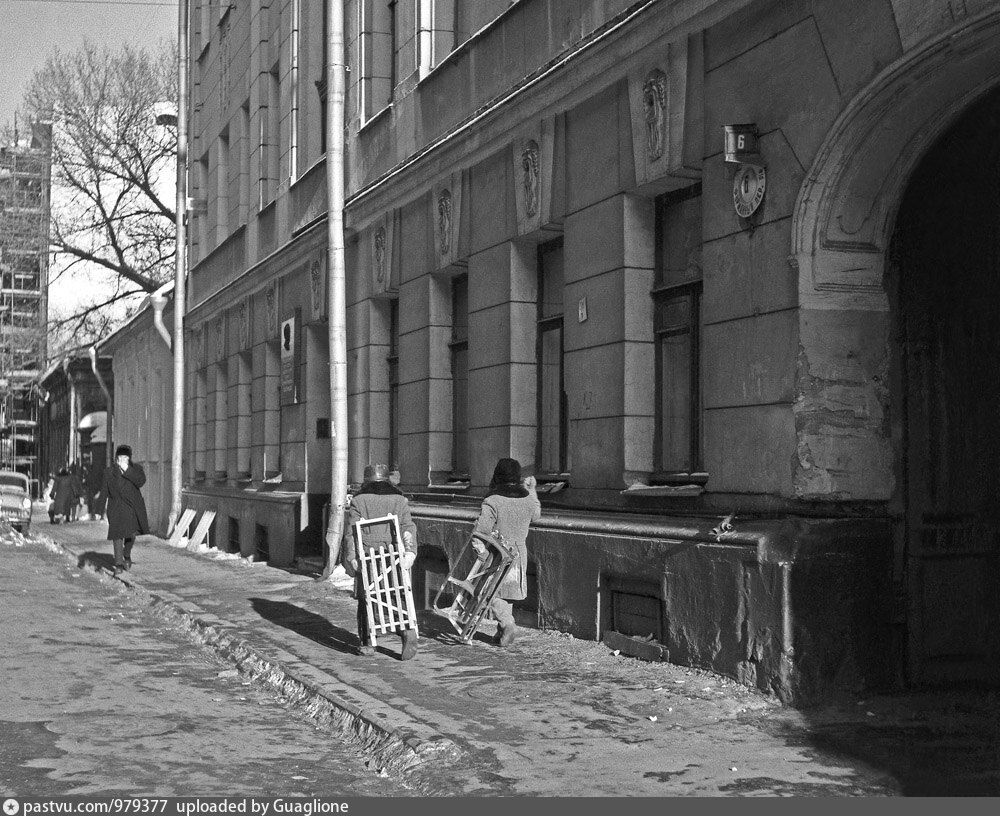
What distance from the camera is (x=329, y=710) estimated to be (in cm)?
872

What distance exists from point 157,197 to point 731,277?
3055 cm

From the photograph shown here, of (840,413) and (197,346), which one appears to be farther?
(197,346)

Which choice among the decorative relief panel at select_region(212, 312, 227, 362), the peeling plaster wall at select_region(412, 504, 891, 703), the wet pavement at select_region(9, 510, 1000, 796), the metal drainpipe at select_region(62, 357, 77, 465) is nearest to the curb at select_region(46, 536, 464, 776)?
the wet pavement at select_region(9, 510, 1000, 796)

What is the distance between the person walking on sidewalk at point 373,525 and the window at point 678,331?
2019 millimetres

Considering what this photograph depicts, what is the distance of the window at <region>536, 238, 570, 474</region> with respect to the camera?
12867 millimetres

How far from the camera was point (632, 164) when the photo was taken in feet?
36.2

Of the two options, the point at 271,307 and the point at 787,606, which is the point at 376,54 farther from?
the point at 787,606

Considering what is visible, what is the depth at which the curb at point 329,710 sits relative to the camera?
7160 mm

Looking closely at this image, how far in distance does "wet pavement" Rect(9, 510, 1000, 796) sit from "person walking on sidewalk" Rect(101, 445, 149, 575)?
815cm

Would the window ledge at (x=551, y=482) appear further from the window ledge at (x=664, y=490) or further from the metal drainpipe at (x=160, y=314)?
the metal drainpipe at (x=160, y=314)

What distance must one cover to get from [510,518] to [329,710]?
274 cm

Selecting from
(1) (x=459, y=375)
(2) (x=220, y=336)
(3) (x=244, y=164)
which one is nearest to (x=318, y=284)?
(1) (x=459, y=375)

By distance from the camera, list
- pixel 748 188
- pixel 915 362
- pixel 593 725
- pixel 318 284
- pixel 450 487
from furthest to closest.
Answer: pixel 318 284 < pixel 450 487 < pixel 748 188 < pixel 915 362 < pixel 593 725

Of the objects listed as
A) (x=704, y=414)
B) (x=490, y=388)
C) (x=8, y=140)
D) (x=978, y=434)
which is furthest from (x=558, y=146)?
(x=8, y=140)
